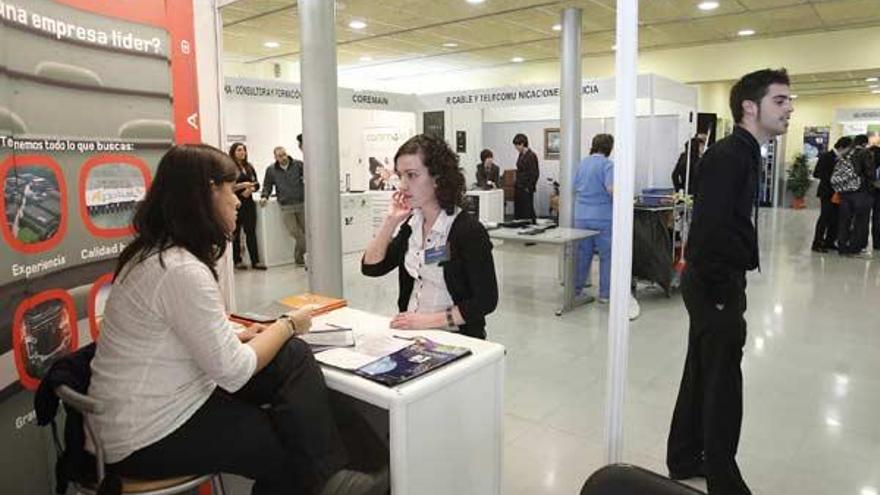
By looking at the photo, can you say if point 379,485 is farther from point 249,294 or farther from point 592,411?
point 249,294

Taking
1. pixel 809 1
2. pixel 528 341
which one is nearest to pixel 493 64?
pixel 809 1

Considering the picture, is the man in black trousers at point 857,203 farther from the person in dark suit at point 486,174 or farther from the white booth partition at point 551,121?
the person in dark suit at point 486,174

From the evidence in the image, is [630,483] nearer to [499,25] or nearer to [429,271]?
[429,271]

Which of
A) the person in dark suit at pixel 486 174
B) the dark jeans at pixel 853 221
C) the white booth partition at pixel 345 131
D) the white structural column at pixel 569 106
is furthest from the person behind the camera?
the person in dark suit at pixel 486 174

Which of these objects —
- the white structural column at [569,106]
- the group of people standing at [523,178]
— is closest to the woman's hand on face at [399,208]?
the white structural column at [569,106]

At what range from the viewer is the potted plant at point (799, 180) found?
14.8 metres

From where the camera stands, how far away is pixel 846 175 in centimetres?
770

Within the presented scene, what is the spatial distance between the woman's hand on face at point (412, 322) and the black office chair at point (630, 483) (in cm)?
94

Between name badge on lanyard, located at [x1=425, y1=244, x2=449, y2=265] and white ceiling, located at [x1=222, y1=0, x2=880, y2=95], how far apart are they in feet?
16.8

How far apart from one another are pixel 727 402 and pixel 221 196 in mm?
1848

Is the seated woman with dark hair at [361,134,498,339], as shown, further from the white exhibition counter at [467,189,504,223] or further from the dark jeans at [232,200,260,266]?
the white exhibition counter at [467,189,504,223]

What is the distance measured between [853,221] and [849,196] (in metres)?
0.39

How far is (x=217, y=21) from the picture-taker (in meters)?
2.53

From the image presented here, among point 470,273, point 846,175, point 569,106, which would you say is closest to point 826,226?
point 846,175
